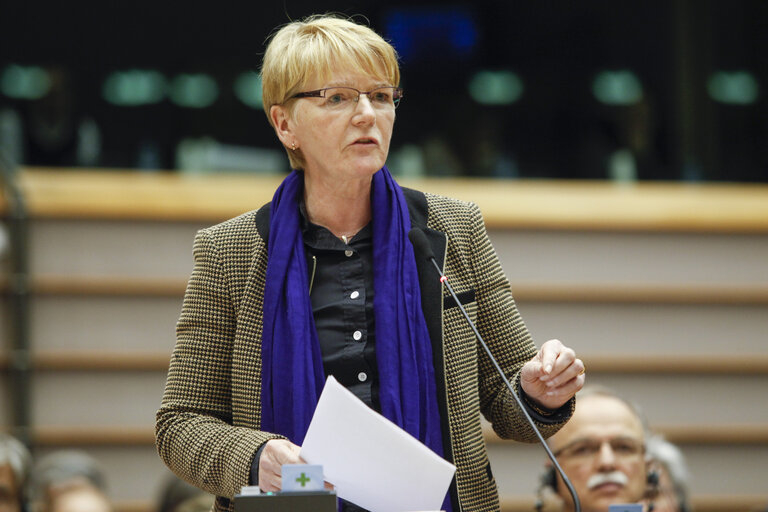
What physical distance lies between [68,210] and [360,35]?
10.0ft

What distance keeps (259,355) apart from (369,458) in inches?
13.6

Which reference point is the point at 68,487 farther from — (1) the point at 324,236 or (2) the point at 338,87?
(2) the point at 338,87

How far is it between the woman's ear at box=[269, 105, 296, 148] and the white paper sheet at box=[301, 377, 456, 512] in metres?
0.55

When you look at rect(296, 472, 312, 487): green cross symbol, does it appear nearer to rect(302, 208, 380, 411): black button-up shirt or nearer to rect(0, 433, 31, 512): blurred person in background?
rect(302, 208, 380, 411): black button-up shirt

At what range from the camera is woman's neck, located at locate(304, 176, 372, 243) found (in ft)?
6.21

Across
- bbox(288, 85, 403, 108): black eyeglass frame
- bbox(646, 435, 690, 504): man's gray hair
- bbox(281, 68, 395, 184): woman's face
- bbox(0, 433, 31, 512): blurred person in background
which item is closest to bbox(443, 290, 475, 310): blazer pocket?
bbox(281, 68, 395, 184): woman's face

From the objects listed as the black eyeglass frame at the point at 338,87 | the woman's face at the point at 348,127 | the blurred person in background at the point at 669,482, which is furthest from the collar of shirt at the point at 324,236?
the blurred person in background at the point at 669,482

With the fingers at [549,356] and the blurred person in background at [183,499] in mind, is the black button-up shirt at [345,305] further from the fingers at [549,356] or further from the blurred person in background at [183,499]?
the blurred person in background at [183,499]

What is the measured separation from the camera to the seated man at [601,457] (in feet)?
8.95

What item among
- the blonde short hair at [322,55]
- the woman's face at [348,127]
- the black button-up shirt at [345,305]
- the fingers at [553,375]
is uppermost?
the blonde short hair at [322,55]

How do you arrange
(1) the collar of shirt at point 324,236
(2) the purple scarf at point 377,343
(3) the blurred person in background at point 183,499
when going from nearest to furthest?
1. (2) the purple scarf at point 377,343
2. (1) the collar of shirt at point 324,236
3. (3) the blurred person in background at point 183,499

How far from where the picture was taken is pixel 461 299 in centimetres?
182

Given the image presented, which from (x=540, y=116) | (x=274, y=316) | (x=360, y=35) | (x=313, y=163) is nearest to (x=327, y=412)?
(x=274, y=316)

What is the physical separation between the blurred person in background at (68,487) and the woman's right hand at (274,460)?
6.22ft
